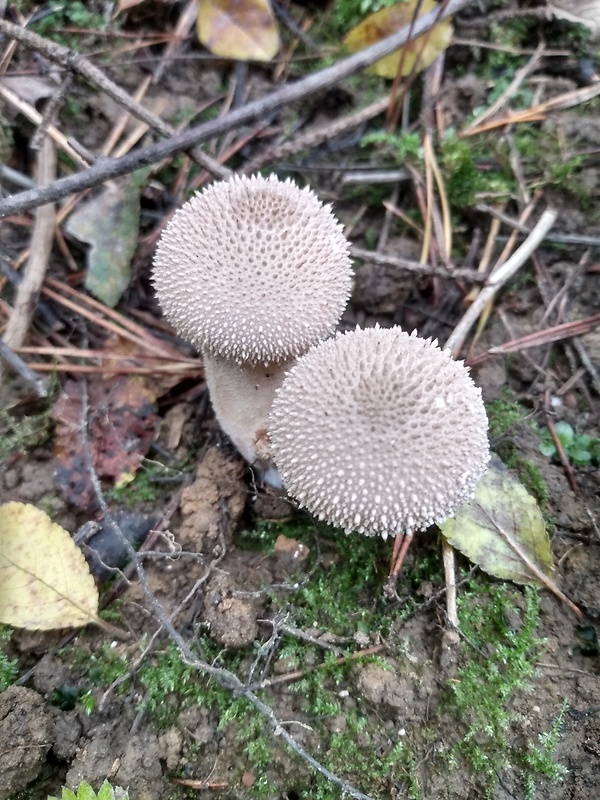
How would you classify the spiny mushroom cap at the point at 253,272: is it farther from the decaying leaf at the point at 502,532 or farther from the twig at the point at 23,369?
the decaying leaf at the point at 502,532

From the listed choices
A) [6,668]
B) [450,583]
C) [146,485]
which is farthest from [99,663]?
[450,583]

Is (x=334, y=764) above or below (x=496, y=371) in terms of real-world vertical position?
below

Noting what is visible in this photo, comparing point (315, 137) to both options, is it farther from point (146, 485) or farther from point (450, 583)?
→ point (450, 583)

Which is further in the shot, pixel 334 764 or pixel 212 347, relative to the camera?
pixel 212 347

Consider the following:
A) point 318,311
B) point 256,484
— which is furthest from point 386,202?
point 256,484

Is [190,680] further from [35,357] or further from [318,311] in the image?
[35,357]

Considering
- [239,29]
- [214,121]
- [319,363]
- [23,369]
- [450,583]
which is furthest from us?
[239,29]

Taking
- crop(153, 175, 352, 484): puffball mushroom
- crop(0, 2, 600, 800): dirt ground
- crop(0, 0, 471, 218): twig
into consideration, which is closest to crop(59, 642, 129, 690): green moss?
crop(0, 2, 600, 800): dirt ground
